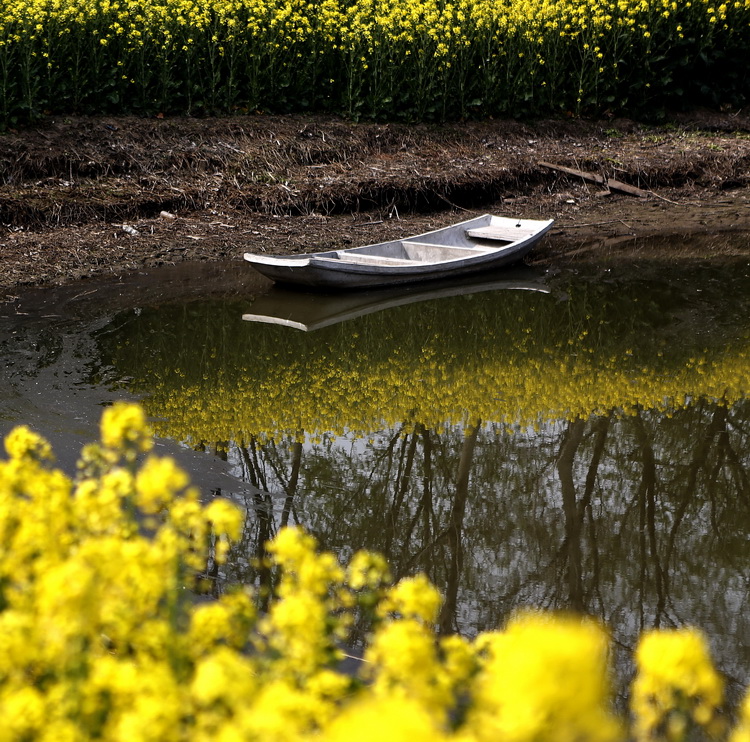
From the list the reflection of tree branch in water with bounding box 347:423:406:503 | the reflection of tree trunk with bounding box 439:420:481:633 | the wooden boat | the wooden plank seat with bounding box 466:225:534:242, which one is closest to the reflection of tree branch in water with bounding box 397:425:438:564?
the reflection of tree trunk with bounding box 439:420:481:633

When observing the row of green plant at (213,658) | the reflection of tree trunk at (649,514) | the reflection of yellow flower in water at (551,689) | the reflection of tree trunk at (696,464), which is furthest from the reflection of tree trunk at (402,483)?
the reflection of yellow flower in water at (551,689)

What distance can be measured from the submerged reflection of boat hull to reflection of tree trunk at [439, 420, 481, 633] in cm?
279

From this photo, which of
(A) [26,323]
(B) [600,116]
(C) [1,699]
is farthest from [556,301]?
(C) [1,699]

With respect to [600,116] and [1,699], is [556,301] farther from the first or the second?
[1,699]

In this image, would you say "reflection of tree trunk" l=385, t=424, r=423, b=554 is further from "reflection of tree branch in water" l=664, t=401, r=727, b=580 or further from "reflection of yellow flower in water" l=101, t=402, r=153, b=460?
"reflection of yellow flower in water" l=101, t=402, r=153, b=460

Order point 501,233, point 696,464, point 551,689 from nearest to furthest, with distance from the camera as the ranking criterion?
point 551,689
point 696,464
point 501,233

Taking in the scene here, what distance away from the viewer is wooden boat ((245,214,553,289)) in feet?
31.1

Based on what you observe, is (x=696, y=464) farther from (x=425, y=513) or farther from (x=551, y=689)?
(x=551, y=689)

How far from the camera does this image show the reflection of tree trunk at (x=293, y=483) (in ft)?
17.9

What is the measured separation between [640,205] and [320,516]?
32.0ft

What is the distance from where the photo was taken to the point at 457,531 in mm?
5395

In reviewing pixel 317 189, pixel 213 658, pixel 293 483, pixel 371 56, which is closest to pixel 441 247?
pixel 317 189

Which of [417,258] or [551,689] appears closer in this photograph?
[551,689]

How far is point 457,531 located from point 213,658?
11.6 ft
